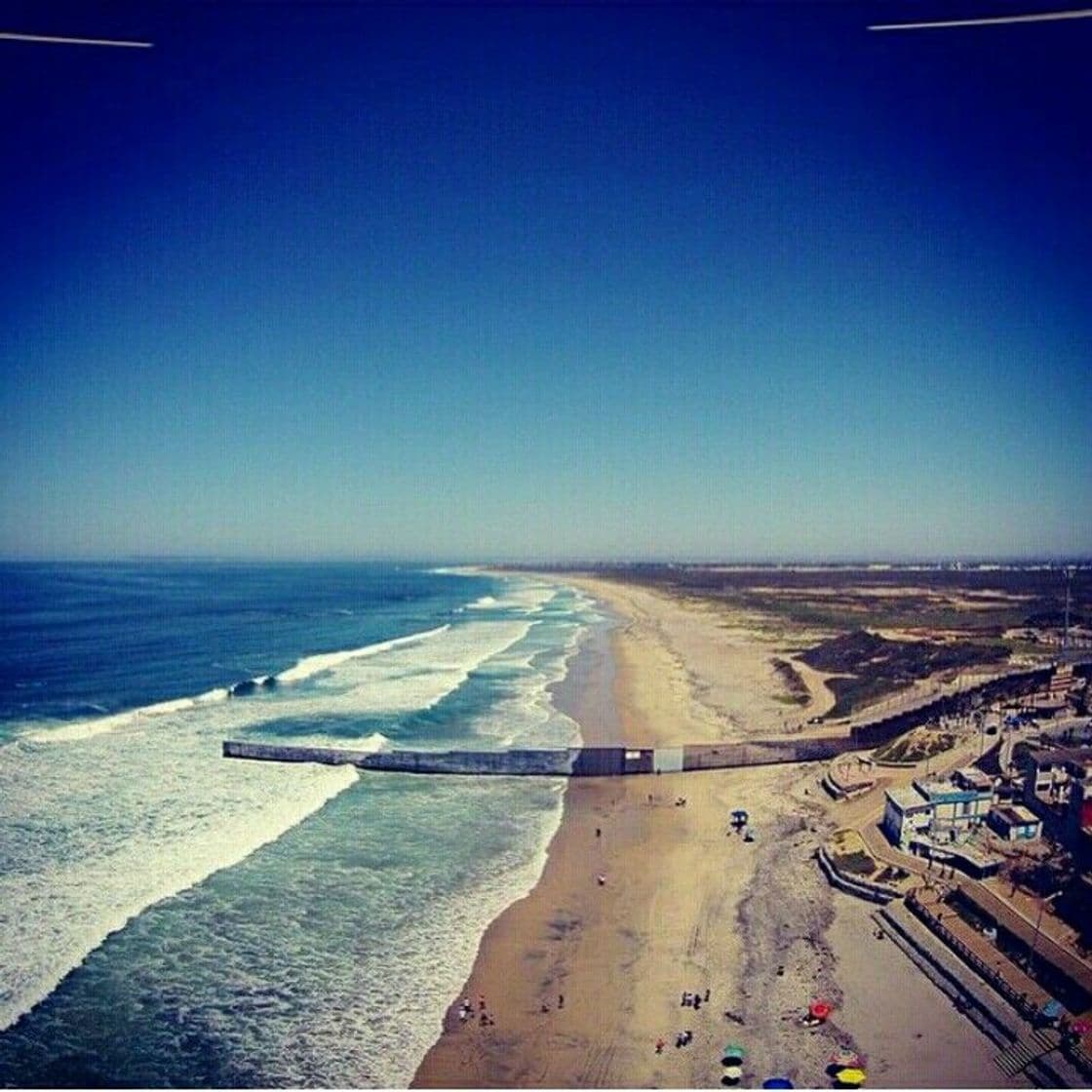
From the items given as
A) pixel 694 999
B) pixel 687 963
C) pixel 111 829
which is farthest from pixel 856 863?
pixel 111 829

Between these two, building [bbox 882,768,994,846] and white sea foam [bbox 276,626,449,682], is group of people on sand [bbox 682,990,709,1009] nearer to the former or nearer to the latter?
building [bbox 882,768,994,846]

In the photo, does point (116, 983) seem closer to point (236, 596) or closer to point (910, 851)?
point (910, 851)

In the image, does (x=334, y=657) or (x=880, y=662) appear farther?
(x=334, y=657)

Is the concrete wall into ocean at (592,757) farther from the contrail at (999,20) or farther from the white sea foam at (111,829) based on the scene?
the contrail at (999,20)

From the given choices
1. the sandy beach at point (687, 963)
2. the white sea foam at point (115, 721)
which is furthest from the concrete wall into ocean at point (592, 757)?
the white sea foam at point (115, 721)

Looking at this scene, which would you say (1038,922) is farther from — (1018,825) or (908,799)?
(908,799)

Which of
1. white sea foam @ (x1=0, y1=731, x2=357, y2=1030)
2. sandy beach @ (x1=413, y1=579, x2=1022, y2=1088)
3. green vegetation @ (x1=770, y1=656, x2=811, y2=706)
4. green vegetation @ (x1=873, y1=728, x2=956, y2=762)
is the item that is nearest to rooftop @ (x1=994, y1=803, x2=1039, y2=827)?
sandy beach @ (x1=413, y1=579, x2=1022, y2=1088)
